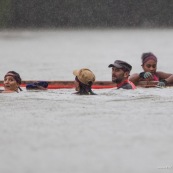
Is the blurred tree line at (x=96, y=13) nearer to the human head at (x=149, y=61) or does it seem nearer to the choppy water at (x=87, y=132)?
the human head at (x=149, y=61)

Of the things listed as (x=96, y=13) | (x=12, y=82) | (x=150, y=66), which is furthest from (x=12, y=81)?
(x=96, y=13)

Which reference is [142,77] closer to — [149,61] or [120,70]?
[149,61]

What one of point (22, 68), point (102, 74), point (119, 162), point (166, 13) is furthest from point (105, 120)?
point (166, 13)

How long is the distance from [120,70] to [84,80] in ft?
2.10

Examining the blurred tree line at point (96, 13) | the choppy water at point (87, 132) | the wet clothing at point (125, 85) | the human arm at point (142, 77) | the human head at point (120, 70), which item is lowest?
the choppy water at point (87, 132)

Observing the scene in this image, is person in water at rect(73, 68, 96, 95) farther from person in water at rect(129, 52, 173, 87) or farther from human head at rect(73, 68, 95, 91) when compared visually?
person in water at rect(129, 52, 173, 87)

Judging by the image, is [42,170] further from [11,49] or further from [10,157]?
[11,49]

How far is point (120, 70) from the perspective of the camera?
7.45 metres

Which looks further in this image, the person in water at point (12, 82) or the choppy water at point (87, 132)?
the person in water at point (12, 82)

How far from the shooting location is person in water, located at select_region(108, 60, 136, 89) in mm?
7395

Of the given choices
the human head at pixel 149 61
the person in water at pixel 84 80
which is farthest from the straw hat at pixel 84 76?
the human head at pixel 149 61

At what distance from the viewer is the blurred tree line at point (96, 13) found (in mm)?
33750

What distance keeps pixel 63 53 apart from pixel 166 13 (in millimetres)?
13325

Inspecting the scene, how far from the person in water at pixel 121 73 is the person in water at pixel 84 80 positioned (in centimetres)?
45
